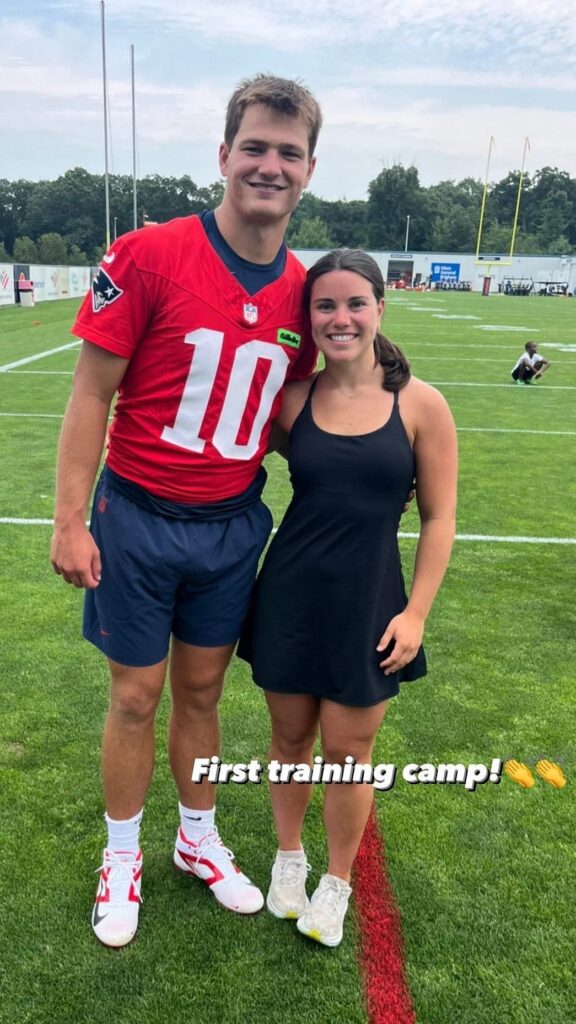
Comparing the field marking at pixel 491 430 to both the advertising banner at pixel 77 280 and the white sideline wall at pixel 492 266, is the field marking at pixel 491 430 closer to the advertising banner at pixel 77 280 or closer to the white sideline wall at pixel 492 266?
the advertising banner at pixel 77 280

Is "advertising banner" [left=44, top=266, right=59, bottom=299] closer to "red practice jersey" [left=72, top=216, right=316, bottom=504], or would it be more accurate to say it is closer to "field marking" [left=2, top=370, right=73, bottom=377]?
"field marking" [left=2, top=370, right=73, bottom=377]

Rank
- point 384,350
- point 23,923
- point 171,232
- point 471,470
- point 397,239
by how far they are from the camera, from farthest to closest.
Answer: point 397,239 → point 471,470 → point 23,923 → point 384,350 → point 171,232

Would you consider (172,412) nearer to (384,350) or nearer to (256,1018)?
(384,350)

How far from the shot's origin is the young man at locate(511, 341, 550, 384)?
39.4ft

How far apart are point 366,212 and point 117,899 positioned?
9690cm

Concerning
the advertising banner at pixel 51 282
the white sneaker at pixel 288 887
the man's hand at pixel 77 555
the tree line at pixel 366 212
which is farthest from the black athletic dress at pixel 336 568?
the tree line at pixel 366 212

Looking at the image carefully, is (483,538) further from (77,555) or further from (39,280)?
(39,280)

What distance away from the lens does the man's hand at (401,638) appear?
1884mm

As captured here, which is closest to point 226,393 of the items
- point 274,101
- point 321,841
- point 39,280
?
point 274,101

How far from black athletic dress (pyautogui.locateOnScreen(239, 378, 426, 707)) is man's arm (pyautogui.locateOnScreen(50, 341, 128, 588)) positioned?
0.45 meters

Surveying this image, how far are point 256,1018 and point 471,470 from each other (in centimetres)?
584

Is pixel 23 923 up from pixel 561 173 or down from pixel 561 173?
down

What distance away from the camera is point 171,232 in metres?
1.78

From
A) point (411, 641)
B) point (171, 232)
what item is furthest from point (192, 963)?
Answer: point (171, 232)
